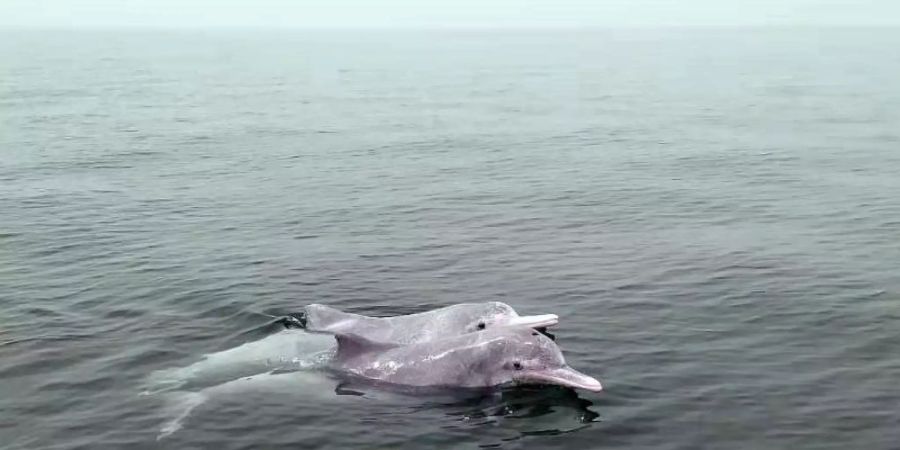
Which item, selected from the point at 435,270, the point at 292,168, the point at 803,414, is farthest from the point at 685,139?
the point at 803,414

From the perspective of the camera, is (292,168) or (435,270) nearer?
(435,270)

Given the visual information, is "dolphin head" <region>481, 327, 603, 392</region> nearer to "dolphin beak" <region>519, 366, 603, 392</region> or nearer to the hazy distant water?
"dolphin beak" <region>519, 366, 603, 392</region>

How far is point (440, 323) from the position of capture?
2208 centimetres

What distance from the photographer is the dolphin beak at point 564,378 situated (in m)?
19.9

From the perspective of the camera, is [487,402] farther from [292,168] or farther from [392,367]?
[292,168]

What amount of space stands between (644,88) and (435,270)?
69.3 m

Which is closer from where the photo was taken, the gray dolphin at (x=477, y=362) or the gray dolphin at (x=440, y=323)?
the gray dolphin at (x=477, y=362)

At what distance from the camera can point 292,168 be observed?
2111 inches

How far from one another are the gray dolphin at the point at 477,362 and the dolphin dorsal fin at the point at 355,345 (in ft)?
0.15

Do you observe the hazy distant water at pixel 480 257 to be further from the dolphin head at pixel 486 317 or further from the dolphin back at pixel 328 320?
the dolphin back at pixel 328 320

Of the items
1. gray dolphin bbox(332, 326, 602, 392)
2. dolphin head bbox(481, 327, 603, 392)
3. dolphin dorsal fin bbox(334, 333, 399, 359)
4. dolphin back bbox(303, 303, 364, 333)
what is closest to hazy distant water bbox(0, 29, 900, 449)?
dolphin head bbox(481, 327, 603, 392)

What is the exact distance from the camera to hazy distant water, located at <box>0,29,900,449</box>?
68.1 ft

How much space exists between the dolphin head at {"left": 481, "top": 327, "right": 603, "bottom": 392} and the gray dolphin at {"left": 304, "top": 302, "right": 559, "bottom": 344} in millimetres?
328

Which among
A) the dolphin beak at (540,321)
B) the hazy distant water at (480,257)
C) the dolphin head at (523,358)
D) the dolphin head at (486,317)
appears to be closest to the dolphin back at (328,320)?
the hazy distant water at (480,257)
